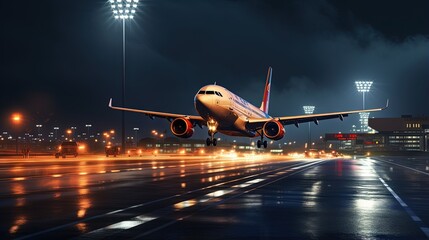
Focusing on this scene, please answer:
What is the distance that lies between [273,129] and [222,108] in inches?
306

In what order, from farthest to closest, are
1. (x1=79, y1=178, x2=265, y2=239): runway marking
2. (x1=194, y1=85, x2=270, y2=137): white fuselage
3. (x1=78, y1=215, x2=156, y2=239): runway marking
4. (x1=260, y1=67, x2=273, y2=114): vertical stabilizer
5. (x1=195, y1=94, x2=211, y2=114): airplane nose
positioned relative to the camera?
(x1=260, y1=67, x2=273, y2=114): vertical stabilizer < (x1=194, y1=85, x2=270, y2=137): white fuselage < (x1=195, y1=94, x2=211, y2=114): airplane nose < (x1=79, y1=178, x2=265, y2=239): runway marking < (x1=78, y1=215, x2=156, y2=239): runway marking

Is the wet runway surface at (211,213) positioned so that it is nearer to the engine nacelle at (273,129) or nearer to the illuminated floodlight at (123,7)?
the engine nacelle at (273,129)

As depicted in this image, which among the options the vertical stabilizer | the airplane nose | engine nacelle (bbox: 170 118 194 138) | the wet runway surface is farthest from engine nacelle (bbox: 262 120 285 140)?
the wet runway surface

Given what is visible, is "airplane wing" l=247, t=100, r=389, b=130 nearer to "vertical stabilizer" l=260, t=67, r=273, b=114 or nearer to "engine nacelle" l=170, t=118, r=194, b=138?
"engine nacelle" l=170, t=118, r=194, b=138

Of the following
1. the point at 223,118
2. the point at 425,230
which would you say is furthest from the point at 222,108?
the point at 425,230

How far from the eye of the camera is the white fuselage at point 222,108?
155 ft

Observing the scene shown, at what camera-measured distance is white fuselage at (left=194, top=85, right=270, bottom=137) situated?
155 ft

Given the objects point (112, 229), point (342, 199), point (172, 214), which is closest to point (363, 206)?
point (342, 199)

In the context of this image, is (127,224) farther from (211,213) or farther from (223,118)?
(223,118)

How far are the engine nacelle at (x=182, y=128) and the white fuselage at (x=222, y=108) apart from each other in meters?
2.74

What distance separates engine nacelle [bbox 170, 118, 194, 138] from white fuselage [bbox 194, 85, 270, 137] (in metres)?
2.74

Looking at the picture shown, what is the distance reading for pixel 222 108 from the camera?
47.8 metres

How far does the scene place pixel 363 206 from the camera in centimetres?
1769

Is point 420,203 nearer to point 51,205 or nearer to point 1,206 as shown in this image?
point 51,205
